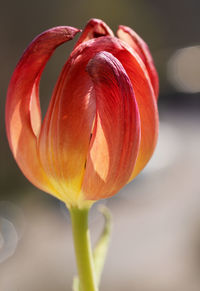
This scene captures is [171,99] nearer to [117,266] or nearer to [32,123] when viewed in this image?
[117,266]

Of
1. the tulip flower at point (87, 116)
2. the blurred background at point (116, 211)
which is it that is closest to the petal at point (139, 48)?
the tulip flower at point (87, 116)

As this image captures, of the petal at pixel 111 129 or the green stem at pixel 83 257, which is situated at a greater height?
the petal at pixel 111 129

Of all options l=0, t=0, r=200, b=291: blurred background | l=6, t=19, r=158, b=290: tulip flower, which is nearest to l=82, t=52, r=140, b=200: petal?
l=6, t=19, r=158, b=290: tulip flower

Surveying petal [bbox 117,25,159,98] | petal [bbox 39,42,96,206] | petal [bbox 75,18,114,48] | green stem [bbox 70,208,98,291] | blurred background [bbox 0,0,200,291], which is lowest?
Result: blurred background [bbox 0,0,200,291]

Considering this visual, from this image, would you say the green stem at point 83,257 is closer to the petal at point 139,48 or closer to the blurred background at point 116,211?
the petal at point 139,48

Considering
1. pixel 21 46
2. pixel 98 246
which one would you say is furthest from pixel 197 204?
pixel 98 246

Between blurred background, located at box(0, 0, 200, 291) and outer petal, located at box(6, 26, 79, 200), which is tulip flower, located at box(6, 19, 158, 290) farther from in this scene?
blurred background, located at box(0, 0, 200, 291)

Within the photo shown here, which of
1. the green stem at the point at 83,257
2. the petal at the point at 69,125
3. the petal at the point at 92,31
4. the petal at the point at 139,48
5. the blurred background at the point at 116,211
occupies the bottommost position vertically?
the blurred background at the point at 116,211

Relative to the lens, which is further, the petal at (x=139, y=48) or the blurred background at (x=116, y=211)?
the blurred background at (x=116, y=211)
